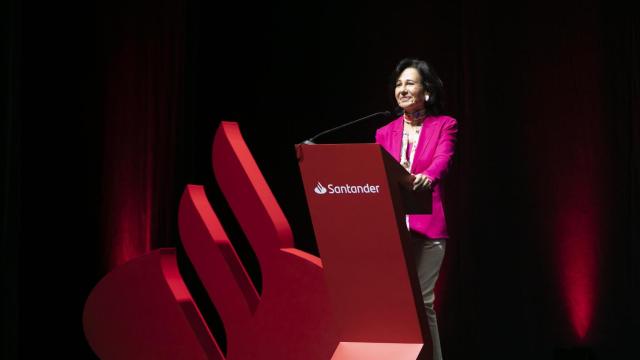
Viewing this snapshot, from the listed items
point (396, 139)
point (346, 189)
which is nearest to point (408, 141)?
→ point (396, 139)

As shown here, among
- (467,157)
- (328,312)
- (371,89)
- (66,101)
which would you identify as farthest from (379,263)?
(66,101)

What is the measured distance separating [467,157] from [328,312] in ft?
6.06

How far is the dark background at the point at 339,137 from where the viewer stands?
5047 millimetres

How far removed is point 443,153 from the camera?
3562 millimetres

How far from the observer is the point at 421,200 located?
324cm

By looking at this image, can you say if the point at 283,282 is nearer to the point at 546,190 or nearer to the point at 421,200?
the point at 421,200

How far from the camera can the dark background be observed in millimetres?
5047

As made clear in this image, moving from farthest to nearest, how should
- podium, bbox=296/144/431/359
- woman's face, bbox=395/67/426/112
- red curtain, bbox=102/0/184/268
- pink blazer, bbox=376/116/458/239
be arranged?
1. red curtain, bbox=102/0/184/268
2. woman's face, bbox=395/67/426/112
3. pink blazer, bbox=376/116/458/239
4. podium, bbox=296/144/431/359

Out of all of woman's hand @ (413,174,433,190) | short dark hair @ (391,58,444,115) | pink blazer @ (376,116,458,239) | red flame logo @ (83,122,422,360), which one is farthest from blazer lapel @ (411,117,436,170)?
red flame logo @ (83,122,422,360)

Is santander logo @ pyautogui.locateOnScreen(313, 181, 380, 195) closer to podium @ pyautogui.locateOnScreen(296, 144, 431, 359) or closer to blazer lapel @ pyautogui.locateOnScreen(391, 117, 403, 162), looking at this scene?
podium @ pyautogui.locateOnScreen(296, 144, 431, 359)

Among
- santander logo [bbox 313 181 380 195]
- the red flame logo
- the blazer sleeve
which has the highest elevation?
the blazer sleeve

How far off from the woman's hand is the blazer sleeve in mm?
108

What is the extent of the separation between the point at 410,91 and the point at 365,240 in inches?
36.4

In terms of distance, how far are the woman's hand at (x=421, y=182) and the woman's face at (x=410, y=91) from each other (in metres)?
0.57
